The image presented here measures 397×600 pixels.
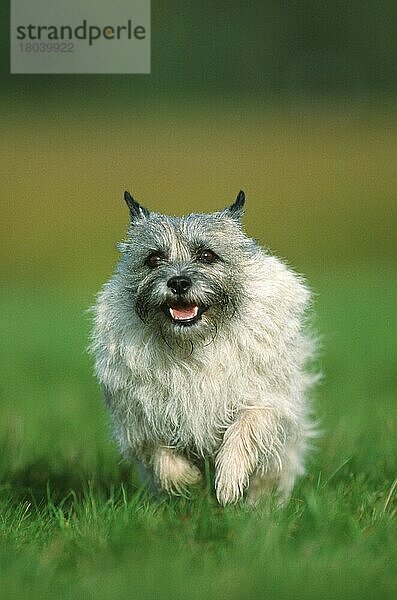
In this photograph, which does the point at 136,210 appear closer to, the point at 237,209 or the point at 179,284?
the point at 237,209

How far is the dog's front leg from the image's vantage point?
257 inches

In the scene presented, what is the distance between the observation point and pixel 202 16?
24.7 meters

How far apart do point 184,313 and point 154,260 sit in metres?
0.37

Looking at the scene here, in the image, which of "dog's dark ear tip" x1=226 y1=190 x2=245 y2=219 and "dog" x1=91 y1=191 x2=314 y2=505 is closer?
"dog" x1=91 y1=191 x2=314 y2=505

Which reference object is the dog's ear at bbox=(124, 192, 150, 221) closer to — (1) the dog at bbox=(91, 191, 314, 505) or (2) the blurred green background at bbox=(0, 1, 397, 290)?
(1) the dog at bbox=(91, 191, 314, 505)

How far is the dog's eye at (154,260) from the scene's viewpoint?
6.64m

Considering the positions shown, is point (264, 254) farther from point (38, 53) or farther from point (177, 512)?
point (38, 53)

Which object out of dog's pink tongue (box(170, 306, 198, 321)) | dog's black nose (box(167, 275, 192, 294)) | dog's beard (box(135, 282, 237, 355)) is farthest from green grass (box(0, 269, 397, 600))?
dog's black nose (box(167, 275, 192, 294))

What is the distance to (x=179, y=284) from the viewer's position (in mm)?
6320

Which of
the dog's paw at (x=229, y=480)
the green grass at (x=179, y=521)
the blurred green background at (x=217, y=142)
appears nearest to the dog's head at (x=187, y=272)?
the dog's paw at (x=229, y=480)

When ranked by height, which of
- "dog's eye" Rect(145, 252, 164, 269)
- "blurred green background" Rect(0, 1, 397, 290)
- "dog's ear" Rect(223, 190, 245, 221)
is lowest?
"dog's eye" Rect(145, 252, 164, 269)

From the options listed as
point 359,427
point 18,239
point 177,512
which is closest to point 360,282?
point 18,239

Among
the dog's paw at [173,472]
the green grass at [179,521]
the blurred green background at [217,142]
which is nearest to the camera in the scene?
the green grass at [179,521]

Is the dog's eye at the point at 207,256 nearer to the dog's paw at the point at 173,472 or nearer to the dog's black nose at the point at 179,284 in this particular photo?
the dog's black nose at the point at 179,284
